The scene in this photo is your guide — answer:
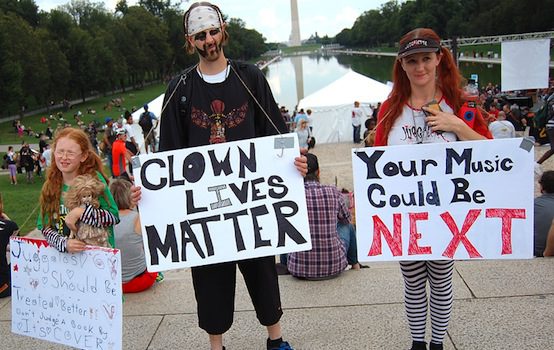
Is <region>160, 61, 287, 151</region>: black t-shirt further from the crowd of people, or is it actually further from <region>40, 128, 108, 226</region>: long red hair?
<region>40, 128, 108, 226</region>: long red hair

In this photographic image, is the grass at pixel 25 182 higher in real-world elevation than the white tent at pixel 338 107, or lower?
lower

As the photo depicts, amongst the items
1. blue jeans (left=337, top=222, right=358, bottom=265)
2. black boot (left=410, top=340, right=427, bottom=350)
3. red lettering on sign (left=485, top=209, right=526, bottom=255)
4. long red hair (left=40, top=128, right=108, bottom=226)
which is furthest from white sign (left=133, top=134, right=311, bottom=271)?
blue jeans (left=337, top=222, right=358, bottom=265)

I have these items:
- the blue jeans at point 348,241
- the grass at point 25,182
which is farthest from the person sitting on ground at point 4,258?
the blue jeans at point 348,241

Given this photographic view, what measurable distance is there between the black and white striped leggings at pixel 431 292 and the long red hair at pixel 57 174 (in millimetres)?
1930

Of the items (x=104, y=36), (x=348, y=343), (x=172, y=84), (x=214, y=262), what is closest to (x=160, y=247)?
(x=214, y=262)

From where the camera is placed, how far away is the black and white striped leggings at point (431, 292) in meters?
2.87

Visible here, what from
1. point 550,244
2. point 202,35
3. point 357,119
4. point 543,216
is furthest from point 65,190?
point 357,119

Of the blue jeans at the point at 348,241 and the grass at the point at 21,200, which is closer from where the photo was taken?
the blue jeans at the point at 348,241

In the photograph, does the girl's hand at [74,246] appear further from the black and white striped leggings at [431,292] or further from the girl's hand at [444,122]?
the girl's hand at [444,122]

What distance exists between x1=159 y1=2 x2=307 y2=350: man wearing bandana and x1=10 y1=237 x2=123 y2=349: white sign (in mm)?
476

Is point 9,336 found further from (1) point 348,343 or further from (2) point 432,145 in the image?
(2) point 432,145

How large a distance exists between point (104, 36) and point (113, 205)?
6510cm

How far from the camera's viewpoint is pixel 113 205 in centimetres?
320

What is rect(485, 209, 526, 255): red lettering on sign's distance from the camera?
276 centimetres
